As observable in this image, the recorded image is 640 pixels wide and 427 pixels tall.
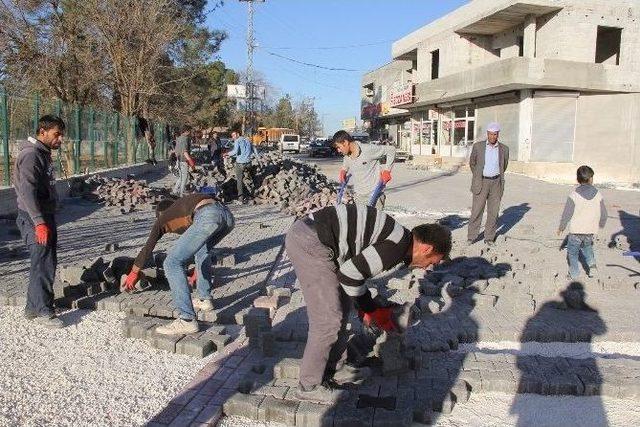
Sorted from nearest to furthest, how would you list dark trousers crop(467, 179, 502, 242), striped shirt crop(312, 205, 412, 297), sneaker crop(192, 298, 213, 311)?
striped shirt crop(312, 205, 412, 297)
sneaker crop(192, 298, 213, 311)
dark trousers crop(467, 179, 502, 242)

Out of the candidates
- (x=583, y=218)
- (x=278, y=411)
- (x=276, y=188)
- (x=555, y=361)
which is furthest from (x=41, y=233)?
(x=276, y=188)

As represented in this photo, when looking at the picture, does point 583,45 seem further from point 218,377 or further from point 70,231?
point 218,377

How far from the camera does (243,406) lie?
3.50m

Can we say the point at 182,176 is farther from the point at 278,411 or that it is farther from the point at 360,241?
the point at 360,241

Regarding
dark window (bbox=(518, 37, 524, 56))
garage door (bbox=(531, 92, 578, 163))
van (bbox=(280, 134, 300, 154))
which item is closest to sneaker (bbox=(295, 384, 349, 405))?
garage door (bbox=(531, 92, 578, 163))

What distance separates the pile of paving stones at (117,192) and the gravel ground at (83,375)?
7.76 m

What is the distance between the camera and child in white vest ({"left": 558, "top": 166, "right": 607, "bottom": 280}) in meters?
6.39

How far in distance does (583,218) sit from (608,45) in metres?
23.1

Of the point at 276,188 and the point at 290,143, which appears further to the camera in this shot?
the point at 290,143

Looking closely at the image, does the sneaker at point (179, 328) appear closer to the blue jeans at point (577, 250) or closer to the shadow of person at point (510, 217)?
the blue jeans at point (577, 250)

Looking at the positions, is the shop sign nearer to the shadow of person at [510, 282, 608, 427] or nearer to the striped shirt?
the shadow of person at [510, 282, 608, 427]

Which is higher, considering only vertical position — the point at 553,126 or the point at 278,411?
the point at 553,126

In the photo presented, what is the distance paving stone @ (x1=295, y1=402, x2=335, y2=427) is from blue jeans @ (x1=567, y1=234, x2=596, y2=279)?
165 inches

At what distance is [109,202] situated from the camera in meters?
12.9
